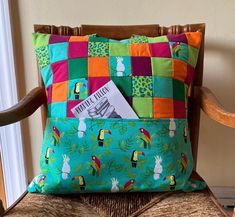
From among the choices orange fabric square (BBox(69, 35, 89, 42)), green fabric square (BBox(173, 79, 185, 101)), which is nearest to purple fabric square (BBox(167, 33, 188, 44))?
green fabric square (BBox(173, 79, 185, 101))

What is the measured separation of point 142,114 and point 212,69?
0.41m

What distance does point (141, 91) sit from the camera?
2.54 feet

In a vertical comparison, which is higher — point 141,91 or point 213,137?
point 141,91

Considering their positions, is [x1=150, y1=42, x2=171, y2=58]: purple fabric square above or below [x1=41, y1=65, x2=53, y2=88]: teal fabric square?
above

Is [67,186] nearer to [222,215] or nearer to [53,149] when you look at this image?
[53,149]

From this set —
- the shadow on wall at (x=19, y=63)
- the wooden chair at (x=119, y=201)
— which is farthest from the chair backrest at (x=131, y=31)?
the shadow on wall at (x=19, y=63)

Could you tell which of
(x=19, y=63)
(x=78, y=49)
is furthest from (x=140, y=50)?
(x=19, y=63)

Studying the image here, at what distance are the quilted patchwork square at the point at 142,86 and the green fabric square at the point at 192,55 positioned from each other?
12cm

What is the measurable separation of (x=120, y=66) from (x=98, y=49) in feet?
0.23

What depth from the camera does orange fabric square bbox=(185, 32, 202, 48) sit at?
32.3 inches

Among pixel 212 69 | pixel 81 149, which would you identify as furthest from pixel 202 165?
pixel 81 149

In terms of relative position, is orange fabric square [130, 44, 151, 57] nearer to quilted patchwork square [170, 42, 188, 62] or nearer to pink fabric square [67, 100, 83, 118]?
quilted patchwork square [170, 42, 188, 62]

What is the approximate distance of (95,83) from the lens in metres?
0.78

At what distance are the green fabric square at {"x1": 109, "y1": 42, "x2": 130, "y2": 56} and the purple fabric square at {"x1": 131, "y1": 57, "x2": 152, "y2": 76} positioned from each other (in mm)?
26
